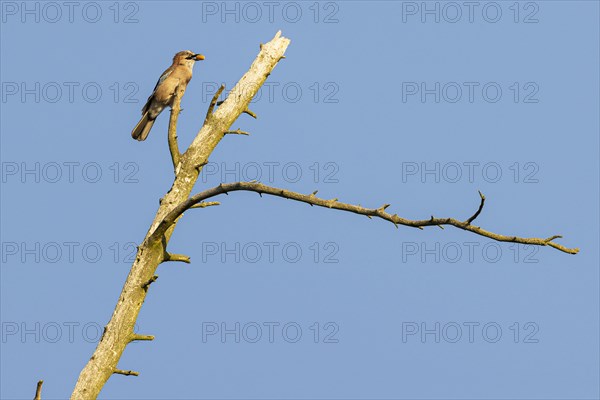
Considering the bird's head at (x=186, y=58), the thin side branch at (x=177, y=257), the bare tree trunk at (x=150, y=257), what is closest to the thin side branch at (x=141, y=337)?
the bare tree trunk at (x=150, y=257)

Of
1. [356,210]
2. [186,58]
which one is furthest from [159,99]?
[356,210]

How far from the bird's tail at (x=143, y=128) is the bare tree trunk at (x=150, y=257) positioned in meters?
2.21

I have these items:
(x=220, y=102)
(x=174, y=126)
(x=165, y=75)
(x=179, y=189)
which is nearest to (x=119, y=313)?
(x=179, y=189)

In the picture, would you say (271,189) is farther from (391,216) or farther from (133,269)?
(133,269)

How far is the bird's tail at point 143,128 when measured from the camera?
11.5 meters

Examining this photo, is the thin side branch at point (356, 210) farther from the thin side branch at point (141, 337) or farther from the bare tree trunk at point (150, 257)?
the thin side branch at point (141, 337)

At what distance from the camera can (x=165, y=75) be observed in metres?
12.4

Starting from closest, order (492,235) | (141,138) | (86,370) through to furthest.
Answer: (492,235)
(86,370)
(141,138)

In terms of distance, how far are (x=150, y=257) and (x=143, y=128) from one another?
3.97 metres

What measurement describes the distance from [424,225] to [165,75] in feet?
21.5


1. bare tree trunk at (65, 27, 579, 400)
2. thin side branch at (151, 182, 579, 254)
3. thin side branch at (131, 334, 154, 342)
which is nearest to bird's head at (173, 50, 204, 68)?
bare tree trunk at (65, 27, 579, 400)

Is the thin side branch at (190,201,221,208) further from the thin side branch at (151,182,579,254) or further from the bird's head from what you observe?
the bird's head

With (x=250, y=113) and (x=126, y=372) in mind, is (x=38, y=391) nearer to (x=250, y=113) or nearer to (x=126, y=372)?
(x=126, y=372)

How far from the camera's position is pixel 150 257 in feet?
26.4
